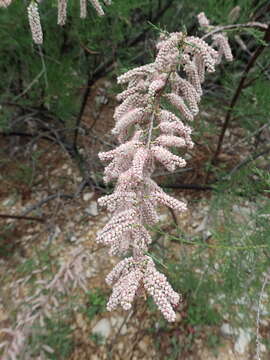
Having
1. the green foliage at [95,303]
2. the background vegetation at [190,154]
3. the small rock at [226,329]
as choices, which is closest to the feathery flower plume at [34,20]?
the background vegetation at [190,154]

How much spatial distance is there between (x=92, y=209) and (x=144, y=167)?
102 inches

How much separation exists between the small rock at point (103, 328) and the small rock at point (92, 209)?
3.66ft

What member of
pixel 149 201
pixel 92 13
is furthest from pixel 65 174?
pixel 149 201

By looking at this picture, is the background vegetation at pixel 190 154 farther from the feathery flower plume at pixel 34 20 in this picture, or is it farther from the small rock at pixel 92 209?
the feathery flower plume at pixel 34 20

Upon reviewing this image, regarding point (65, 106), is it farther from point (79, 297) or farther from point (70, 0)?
point (79, 297)

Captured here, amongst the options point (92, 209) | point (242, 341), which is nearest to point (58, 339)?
point (92, 209)

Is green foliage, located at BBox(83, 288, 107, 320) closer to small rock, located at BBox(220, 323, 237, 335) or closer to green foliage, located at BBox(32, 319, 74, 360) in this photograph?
green foliage, located at BBox(32, 319, 74, 360)

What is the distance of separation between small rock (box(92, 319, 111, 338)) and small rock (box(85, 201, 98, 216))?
1117 millimetres

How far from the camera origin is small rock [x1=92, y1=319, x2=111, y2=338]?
2855 mm

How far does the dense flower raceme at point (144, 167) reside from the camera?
91 cm

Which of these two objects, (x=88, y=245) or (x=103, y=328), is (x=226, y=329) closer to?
(x=103, y=328)

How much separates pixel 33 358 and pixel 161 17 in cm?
339

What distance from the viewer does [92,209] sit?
366 cm

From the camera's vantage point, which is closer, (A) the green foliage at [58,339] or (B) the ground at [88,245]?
(A) the green foliage at [58,339]
